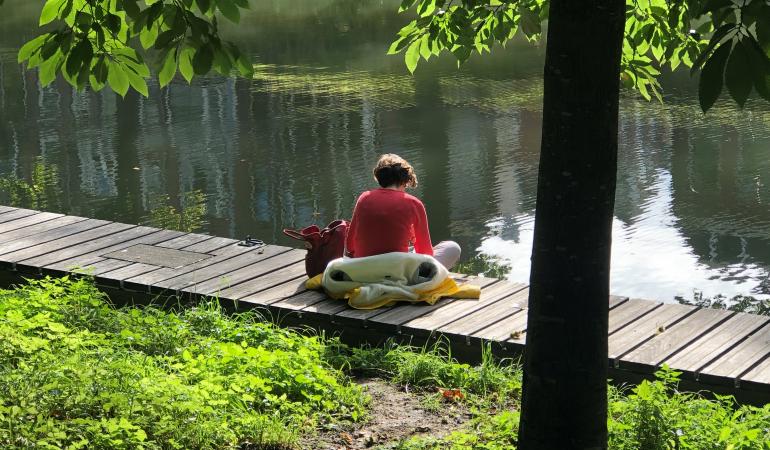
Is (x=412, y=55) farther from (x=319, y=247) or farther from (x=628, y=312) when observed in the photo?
(x=628, y=312)

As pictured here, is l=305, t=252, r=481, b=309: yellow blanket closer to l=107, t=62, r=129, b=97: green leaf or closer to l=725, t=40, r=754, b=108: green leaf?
l=107, t=62, r=129, b=97: green leaf

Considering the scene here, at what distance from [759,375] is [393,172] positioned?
2757 millimetres

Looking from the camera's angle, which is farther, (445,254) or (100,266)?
(100,266)

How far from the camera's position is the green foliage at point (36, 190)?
12.6m

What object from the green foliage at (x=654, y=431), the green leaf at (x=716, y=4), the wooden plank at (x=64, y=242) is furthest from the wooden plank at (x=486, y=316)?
the green leaf at (x=716, y=4)

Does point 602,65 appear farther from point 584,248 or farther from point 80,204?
point 80,204

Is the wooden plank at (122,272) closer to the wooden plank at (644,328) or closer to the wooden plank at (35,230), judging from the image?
the wooden plank at (35,230)

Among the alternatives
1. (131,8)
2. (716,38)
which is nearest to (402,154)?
(131,8)

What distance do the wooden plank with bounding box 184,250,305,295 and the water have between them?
2522mm

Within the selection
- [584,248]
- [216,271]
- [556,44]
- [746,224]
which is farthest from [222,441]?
[746,224]

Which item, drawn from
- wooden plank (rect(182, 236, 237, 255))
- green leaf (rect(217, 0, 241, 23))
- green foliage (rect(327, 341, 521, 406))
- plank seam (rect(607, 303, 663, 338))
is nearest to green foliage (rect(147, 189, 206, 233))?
wooden plank (rect(182, 236, 237, 255))

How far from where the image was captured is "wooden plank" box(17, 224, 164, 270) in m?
8.31

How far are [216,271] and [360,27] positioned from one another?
18100 millimetres

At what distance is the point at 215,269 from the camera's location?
26.7ft
